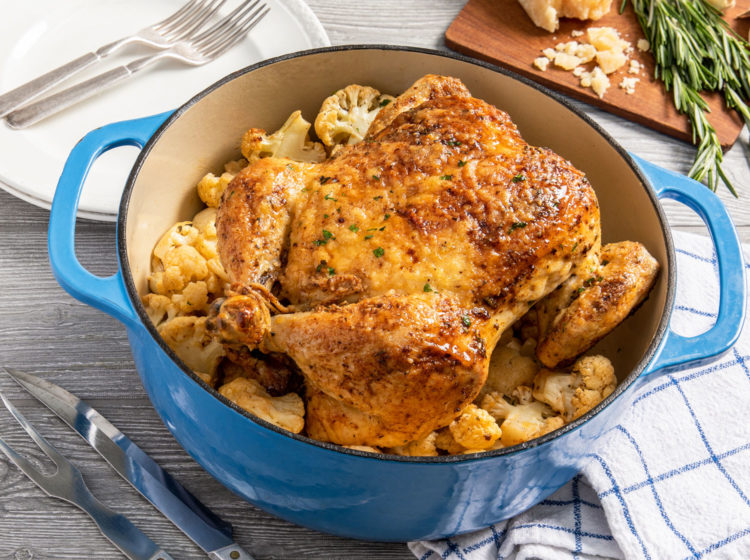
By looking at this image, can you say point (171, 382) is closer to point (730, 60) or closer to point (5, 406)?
point (5, 406)

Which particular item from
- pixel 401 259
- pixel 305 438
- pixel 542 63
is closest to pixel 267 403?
pixel 305 438

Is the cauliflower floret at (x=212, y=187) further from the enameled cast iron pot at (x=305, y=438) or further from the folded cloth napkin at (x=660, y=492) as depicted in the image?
the folded cloth napkin at (x=660, y=492)

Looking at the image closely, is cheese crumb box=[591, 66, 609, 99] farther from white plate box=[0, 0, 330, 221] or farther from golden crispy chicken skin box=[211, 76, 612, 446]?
golden crispy chicken skin box=[211, 76, 612, 446]

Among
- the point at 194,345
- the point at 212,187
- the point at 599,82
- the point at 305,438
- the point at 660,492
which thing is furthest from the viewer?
the point at 599,82

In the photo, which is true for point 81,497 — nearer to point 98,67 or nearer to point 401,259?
point 401,259

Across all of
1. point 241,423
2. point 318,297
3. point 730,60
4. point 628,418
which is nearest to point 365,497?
point 241,423

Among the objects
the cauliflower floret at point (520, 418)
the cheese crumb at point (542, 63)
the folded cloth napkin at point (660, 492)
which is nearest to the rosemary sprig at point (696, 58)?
the cheese crumb at point (542, 63)

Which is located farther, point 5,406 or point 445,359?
point 5,406
